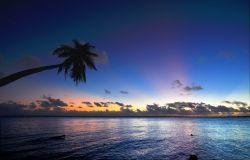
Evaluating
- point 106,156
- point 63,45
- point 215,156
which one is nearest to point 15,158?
point 106,156

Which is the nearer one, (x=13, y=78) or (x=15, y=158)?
(x=13, y=78)

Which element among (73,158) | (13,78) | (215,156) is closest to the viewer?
(13,78)

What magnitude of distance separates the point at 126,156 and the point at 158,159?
22.2ft

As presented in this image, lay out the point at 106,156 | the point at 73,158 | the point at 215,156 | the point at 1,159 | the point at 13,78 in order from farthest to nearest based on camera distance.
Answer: the point at 215,156 < the point at 106,156 < the point at 73,158 < the point at 1,159 < the point at 13,78

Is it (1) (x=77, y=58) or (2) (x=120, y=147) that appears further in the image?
(2) (x=120, y=147)

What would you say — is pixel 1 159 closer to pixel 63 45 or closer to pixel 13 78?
pixel 13 78

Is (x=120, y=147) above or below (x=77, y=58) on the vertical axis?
below

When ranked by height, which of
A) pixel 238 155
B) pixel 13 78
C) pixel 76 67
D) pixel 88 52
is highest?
pixel 88 52

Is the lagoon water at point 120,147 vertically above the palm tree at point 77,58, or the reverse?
the palm tree at point 77,58

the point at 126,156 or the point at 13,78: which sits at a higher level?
the point at 13,78

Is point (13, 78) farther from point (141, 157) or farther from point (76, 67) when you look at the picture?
point (141, 157)

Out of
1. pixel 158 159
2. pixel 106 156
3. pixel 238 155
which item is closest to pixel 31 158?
pixel 106 156

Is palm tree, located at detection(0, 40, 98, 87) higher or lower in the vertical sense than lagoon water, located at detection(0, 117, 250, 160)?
higher

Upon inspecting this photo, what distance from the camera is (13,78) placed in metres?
27.2
